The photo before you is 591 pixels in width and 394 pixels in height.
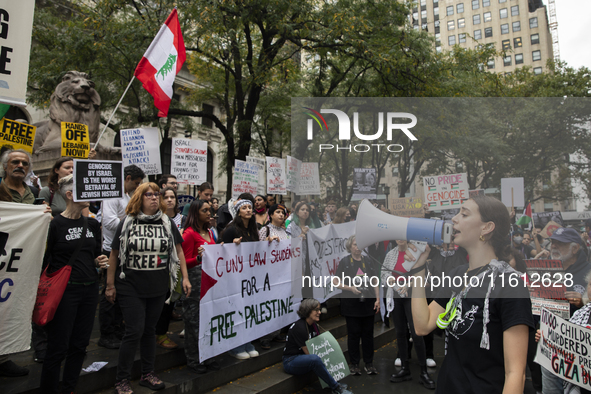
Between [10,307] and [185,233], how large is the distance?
1.87 meters

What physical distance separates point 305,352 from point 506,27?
73.7 m

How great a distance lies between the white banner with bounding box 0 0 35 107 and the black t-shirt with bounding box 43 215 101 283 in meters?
1.02

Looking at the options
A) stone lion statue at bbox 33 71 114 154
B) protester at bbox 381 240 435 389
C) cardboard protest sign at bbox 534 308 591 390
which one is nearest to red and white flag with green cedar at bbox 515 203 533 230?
cardboard protest sign at bbox 534 308 591 390

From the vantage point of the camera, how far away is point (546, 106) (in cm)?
175

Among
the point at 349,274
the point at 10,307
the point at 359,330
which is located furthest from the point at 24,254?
the point at 359,330

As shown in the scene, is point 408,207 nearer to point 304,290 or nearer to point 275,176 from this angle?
point 304,290

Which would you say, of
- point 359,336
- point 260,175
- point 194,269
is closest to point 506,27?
point 260,175

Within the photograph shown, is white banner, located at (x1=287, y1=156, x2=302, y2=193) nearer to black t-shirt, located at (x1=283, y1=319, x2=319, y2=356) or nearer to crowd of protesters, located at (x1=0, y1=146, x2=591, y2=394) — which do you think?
crowd of protesters, located at (x1=0, y1=146, x2=591, y2=394)

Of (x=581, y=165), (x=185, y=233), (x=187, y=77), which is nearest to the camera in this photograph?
(x=581, y=165)

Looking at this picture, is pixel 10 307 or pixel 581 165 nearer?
pixel 581 165

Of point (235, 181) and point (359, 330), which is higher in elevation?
point (235, 181)

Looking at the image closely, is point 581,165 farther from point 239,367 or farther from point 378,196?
point 239,367

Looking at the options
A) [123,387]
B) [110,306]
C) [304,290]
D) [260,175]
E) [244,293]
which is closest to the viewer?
[304,290]

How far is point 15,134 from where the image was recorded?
570cm
